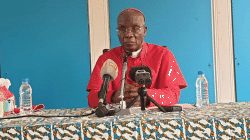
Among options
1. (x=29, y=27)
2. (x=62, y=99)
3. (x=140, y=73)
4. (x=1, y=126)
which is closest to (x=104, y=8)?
(x=29, y=27)

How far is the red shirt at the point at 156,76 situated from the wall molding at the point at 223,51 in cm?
158

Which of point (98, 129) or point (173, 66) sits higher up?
point (173, 66)

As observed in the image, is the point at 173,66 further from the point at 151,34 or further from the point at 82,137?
the point at 151,34

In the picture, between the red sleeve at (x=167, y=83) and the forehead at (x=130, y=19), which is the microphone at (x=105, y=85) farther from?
the forehead at (x=130, y=19)

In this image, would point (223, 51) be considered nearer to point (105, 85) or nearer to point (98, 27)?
point (98, 27)

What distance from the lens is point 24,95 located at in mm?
2100

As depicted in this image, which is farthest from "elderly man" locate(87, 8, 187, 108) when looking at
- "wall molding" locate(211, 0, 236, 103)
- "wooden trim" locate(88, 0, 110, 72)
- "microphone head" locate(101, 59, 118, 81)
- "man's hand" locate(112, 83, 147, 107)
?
"wall molding" locate(211, 0, 236, 103)

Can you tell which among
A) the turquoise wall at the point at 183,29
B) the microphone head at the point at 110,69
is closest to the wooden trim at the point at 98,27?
the turquoise wall at the point at 183,29

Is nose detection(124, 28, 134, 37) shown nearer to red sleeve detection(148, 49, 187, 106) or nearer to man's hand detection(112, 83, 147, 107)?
red sleeve detection(148, 49, 187, 106)

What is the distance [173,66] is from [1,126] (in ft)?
3.86

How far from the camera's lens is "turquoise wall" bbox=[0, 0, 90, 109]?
10.1ft

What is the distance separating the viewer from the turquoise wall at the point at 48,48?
10.1 feet

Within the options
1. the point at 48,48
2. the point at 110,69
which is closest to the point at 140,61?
the point at 110,69

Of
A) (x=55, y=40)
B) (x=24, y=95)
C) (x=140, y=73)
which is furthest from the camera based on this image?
(x=55, y=40)
